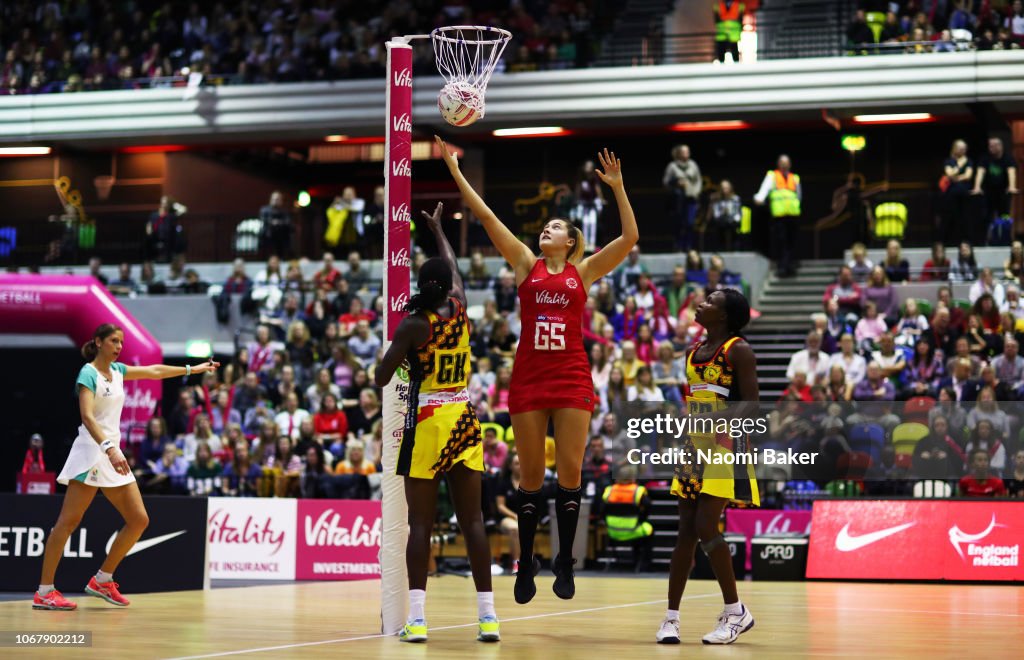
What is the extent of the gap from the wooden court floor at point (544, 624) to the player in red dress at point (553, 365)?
0.72 m

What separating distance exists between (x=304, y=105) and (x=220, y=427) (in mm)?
9923

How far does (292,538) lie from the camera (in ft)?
59.7

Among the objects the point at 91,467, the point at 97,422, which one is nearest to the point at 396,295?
the point at 97,422

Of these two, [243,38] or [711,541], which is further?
[243,38]

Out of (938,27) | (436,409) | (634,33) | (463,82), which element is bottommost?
(436,409)

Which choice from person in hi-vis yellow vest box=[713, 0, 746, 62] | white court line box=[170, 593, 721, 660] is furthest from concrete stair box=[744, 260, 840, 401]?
white court line box=[170, 593, 721, 660]

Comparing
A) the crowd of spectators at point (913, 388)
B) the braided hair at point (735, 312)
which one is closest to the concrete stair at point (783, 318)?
the crowd of spectators at point (913, 388)

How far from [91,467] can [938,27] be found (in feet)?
70.5

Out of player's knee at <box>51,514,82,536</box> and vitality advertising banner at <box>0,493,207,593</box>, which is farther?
vitality advertising banner at <box>0,493,207,593</box>

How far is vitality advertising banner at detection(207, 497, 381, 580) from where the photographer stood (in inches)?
711

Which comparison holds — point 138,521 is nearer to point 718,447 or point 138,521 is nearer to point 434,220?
point 434,220

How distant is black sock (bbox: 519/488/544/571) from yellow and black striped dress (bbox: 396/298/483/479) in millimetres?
783

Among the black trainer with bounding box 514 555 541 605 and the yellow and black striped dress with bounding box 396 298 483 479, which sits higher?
the yellow and black striped dress with bounding box 396 298 483 479

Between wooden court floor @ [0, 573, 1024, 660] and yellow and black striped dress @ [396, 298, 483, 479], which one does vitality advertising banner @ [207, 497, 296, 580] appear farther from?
yellow and black striped dress @ [396, 298, 483, 479]
